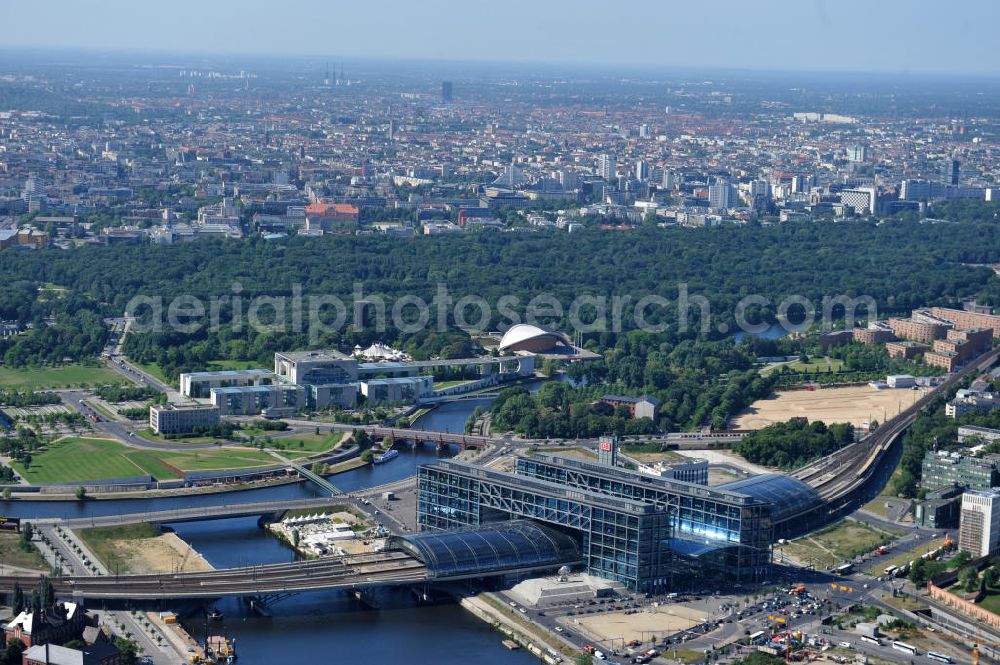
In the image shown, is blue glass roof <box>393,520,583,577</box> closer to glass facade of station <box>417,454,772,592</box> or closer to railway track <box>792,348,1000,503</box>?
glass facade of station <box>417,454,772,592</box>

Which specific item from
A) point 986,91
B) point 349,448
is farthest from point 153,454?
point 986,91

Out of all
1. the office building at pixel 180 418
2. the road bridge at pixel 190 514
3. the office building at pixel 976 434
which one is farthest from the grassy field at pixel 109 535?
the office building at pixel 976 434

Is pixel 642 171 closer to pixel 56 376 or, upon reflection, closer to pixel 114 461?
pixel 56 376

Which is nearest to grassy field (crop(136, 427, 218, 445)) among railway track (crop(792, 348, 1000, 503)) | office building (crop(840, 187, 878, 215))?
railway track (crop(792, 348, 1000, 503))

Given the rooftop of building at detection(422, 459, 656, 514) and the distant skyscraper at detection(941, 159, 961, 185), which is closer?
the rooftop of building at detection(422, 459, 656, 514)

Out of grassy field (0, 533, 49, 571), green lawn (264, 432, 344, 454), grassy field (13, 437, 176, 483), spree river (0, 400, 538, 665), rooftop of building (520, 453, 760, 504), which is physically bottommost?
green lawn (264, 432, 344, 454)
